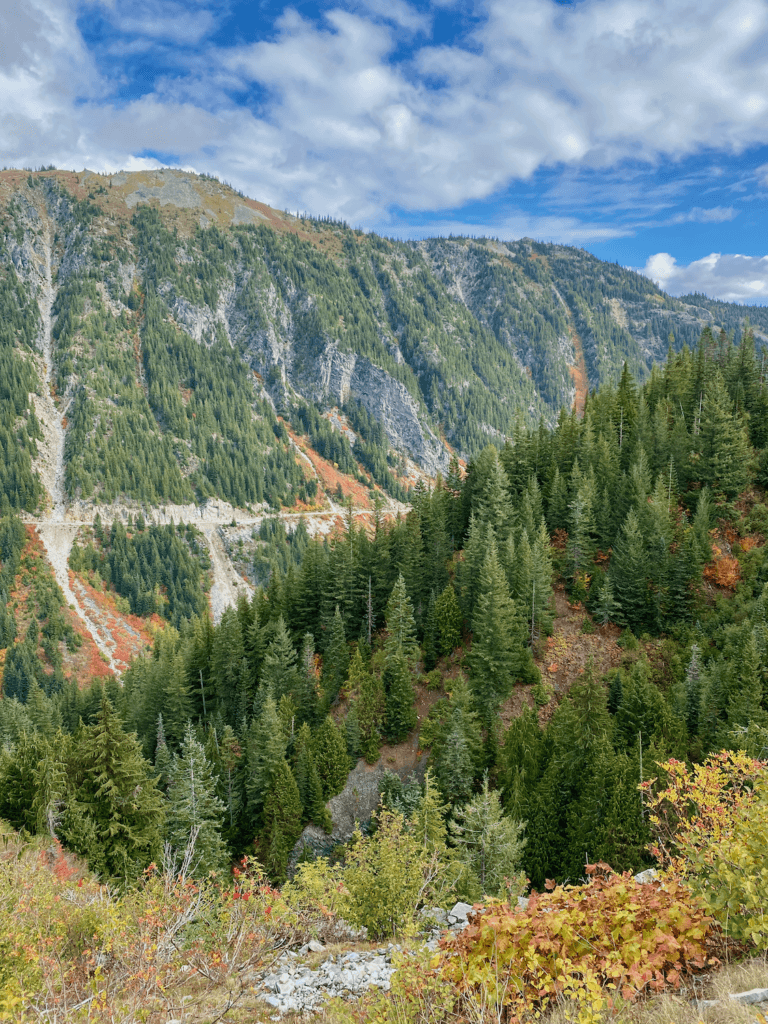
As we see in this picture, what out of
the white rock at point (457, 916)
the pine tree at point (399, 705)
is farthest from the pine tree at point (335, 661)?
the white rock at point (457, 916)

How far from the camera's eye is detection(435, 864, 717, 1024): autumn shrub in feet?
24.8

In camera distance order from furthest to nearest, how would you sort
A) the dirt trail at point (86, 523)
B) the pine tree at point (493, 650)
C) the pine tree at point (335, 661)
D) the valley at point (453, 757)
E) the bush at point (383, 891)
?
the dirt trail at point (86, 523) < the pine tree at point (335, 661) < the pine tree at point (493, 650) < the bush at point (383, 891) < the valley at point (453, 757)

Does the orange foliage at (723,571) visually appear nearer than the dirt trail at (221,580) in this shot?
Yes

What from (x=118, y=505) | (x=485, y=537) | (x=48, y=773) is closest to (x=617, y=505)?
(x=485, y=537)

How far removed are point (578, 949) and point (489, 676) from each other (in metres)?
42.0

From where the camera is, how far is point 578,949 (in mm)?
8180

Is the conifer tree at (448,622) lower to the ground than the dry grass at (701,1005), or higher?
lower

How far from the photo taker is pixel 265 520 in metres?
195

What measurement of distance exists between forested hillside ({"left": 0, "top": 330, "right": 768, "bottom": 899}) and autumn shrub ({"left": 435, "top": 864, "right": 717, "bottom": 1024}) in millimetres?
18067

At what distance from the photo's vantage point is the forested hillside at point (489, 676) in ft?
113

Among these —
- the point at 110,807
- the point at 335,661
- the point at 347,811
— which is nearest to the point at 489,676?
the point at 347,811

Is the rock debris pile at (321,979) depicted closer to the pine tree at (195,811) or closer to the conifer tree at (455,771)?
the pine tree at (195,811)

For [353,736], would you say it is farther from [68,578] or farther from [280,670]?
[68,578]

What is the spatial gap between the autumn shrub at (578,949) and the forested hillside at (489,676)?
18067mm
